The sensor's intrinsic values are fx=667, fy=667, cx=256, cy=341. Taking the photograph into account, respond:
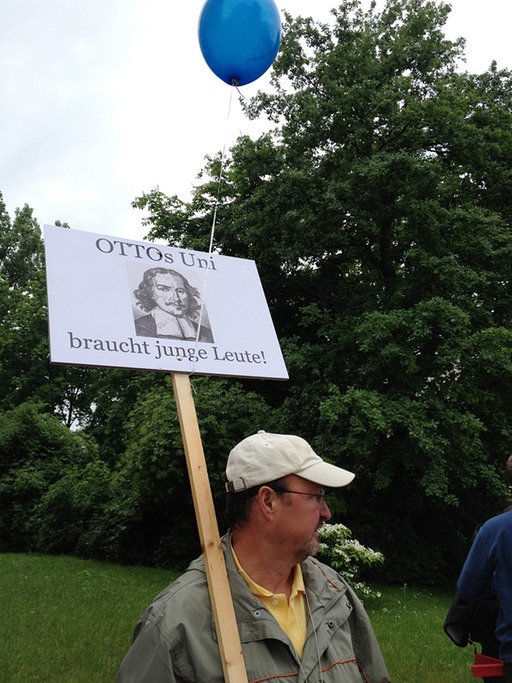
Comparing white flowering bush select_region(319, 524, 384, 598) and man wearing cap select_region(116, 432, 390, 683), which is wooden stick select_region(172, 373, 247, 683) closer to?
man wearing cap select_region(116, 432, 390, 683)

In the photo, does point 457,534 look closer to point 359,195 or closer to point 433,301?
point 433,301

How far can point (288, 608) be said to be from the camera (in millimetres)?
2092

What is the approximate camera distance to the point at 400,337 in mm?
12781

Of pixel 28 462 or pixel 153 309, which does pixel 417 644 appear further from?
pixel 28 462

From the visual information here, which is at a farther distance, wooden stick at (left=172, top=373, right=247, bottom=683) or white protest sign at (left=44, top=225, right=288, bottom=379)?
white protest sign at (left=44, top=225, right=288, bottom=379)

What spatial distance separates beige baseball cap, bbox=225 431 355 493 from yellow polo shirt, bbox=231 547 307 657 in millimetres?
269

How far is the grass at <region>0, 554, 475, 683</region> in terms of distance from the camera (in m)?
6.07

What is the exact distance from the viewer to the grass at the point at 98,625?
19.9 ft

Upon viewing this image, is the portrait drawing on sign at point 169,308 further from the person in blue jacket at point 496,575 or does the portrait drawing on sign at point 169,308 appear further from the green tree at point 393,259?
the green tree at point 393,259

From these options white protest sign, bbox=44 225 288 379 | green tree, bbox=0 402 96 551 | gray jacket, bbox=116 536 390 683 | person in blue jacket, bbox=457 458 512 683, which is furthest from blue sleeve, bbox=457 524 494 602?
green tree, bbox=0 402 96 551

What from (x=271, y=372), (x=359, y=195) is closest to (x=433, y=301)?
(x=359, y=195)

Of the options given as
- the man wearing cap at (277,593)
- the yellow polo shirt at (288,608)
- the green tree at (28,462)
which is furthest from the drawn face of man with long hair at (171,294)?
the green tree at (28,462)

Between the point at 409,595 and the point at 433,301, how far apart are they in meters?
5.33

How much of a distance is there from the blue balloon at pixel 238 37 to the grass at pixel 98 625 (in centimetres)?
492
